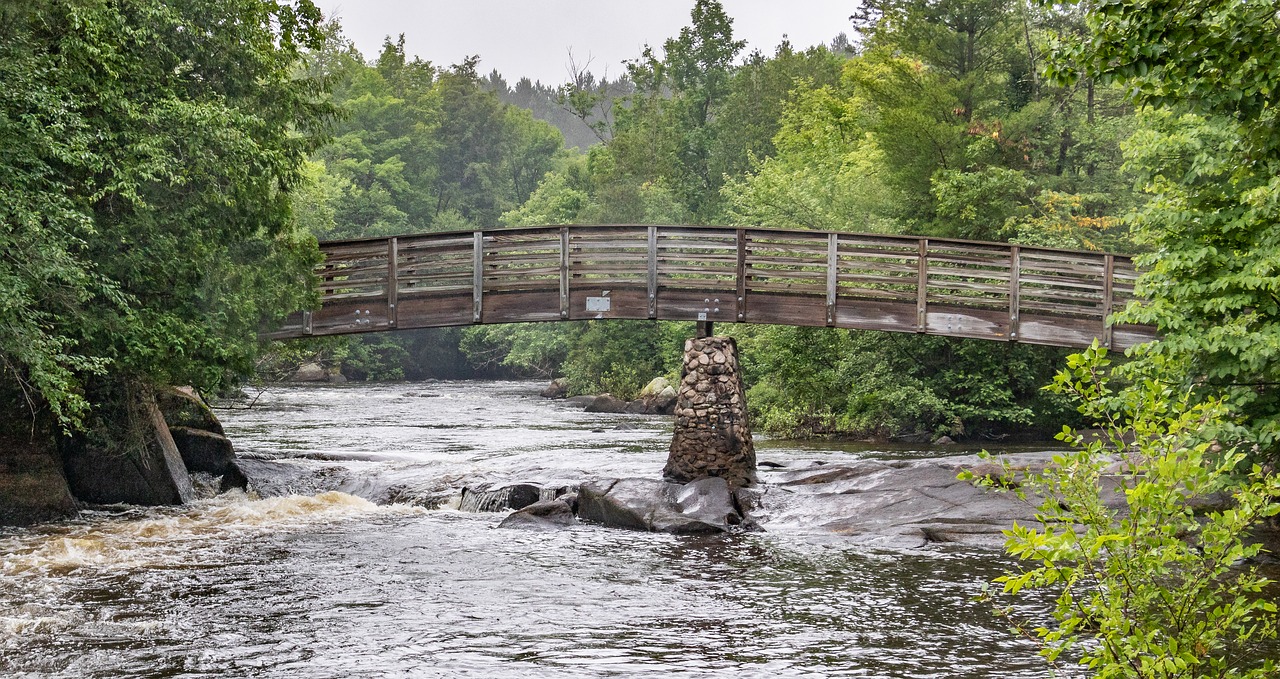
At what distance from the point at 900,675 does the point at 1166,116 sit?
11959mm

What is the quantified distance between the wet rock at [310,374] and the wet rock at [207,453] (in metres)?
36.1

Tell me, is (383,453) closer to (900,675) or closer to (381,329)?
(381,329)

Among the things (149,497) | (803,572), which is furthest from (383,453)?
(803,572)

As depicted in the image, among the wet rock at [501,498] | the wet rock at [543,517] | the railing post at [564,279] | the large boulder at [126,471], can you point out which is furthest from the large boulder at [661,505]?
the large boulder at [126,471]

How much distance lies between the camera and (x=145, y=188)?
53.8ft

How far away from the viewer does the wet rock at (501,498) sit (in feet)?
63.3

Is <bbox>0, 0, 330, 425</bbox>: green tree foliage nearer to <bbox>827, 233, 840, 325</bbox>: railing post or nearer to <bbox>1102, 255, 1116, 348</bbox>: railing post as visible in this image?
<bbox>827, 233, 840, 325</bbox>: railing post

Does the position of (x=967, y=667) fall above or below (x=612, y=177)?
below

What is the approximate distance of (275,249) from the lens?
1900 centimetres

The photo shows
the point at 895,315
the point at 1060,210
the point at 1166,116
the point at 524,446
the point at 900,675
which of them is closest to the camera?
the point at 900,675

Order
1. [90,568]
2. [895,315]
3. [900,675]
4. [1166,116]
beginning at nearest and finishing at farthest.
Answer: [900,675], [90,568], [1166,116], [895,315]

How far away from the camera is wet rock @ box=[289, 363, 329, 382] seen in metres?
56.2

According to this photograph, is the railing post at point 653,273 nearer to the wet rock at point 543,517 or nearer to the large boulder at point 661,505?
the large boulder at point 661,505

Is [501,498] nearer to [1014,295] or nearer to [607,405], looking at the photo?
[1014,295]
